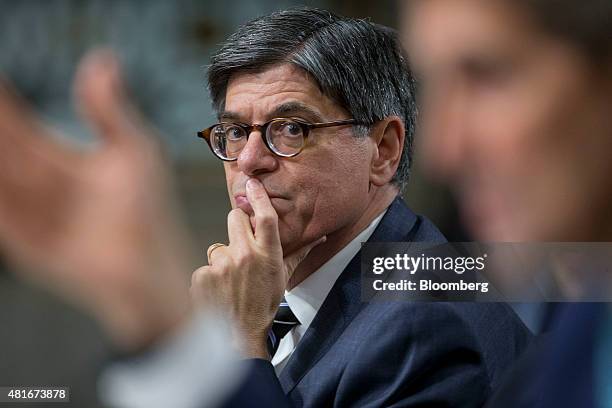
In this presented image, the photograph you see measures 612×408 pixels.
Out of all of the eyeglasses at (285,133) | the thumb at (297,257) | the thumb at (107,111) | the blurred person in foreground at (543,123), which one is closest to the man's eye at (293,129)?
the eyeglasses at (285,133)

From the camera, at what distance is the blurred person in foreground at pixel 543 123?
97cm

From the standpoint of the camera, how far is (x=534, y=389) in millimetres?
1165

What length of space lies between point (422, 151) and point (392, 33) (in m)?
0.23

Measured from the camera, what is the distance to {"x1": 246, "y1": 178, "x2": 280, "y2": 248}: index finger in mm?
1764

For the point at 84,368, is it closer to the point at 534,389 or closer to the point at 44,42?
the point at 44,42

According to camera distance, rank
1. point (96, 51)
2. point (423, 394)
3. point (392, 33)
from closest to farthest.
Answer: point (423, 394)
point (392, 33)
point (96, 51)

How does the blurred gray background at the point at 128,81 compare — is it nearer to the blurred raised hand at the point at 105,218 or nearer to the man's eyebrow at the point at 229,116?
the man's eyebrow at the point at 229,116

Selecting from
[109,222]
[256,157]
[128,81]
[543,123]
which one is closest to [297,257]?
[256,157]

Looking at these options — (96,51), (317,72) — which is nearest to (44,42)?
(96,51)

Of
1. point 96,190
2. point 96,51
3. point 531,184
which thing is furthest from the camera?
point 96,51

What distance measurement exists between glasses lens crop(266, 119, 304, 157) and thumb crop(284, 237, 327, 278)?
0.18 metres

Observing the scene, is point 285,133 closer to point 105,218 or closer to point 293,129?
point 293,129

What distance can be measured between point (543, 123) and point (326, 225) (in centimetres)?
78

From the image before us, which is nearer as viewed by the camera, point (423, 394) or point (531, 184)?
point (531, 184)
